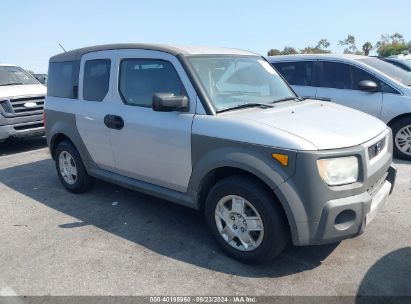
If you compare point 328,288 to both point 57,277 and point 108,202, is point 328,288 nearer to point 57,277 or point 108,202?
point 57,277

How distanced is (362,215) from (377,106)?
4015mm

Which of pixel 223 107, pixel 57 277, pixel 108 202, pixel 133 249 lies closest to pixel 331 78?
pixel 223 107

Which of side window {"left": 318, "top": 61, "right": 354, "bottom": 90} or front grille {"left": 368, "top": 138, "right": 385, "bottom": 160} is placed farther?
side window {"left": 318, "top": 61, "right": 354, "bottom": 90}

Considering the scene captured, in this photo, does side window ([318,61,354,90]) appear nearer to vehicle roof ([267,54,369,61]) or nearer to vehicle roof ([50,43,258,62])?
vehicle roof ([267,54,369,61])

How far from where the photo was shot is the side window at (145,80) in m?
3.74

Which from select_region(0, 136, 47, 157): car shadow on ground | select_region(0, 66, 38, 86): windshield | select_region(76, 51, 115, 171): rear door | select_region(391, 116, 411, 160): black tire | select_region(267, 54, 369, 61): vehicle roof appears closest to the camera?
select_region(76, 51, 115, 171): rear door

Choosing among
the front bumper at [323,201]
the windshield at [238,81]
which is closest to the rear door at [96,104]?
the windshield at [238,81]

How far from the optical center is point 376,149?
330 cm

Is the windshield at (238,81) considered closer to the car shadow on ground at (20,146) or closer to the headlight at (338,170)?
the headlight at (338,170)

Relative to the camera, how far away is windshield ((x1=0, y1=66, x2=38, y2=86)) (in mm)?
8984

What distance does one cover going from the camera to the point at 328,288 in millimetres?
2951

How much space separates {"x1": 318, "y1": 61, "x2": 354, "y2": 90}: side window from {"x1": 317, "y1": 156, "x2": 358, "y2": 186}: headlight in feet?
13.7

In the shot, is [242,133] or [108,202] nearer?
[242,133]

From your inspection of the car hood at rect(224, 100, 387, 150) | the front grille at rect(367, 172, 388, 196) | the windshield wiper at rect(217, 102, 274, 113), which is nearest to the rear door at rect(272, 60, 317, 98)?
the car hood at rect(224, 100, 387, 150)
